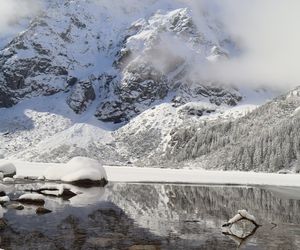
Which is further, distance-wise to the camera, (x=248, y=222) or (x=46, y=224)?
(x=248, y=222)

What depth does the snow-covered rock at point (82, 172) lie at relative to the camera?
6203cm

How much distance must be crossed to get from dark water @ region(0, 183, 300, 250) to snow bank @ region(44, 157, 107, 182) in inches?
414

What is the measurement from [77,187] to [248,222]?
87.1 feet

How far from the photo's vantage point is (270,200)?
52.8 m

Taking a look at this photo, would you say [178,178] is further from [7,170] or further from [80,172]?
[7,170]

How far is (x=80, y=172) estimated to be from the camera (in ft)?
204

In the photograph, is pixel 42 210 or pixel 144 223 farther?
pixel 42 210

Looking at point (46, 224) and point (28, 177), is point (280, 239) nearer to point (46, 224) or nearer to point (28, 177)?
point (46, 224)

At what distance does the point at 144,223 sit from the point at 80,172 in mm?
29530

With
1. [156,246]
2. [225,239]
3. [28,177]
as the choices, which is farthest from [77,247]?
[28,177]

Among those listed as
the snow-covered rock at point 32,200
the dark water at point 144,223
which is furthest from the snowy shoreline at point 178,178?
the snow-covered rock at point 32,200

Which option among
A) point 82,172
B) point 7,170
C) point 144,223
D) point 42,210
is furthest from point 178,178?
point 144,223

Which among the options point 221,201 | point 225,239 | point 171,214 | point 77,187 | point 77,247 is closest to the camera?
point 77,247

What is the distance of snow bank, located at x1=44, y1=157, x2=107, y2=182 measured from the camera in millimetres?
62125
